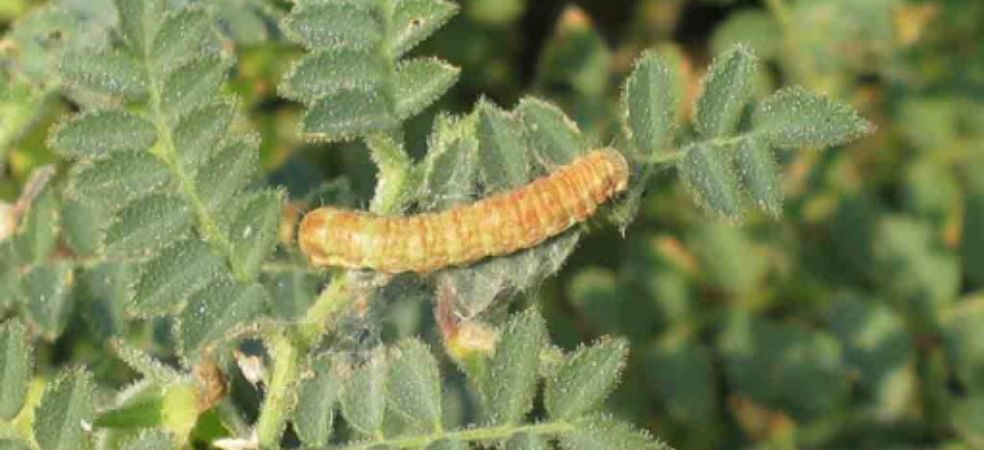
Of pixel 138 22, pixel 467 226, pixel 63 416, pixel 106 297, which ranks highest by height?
pixel 138 22

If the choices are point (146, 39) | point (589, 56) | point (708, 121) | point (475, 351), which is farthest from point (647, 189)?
point (589, 56)

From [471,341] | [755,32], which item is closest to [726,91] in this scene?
[471,341]

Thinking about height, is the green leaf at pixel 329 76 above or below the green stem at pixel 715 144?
above

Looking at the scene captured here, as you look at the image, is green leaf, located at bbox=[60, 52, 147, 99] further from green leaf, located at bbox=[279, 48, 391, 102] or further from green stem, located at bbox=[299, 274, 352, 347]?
green stem, located at bbox=[299, 274, 352, 347]

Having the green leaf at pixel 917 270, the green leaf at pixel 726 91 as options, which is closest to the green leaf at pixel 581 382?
the green leaf at pixel 726 91

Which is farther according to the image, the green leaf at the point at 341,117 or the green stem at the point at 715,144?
the green stem at the point at 715,144

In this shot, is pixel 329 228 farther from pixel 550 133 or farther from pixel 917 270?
pixel 917 270

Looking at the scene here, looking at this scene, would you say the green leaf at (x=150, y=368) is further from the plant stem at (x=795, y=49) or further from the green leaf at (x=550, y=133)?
the plant stem at (x=795, y=49)
